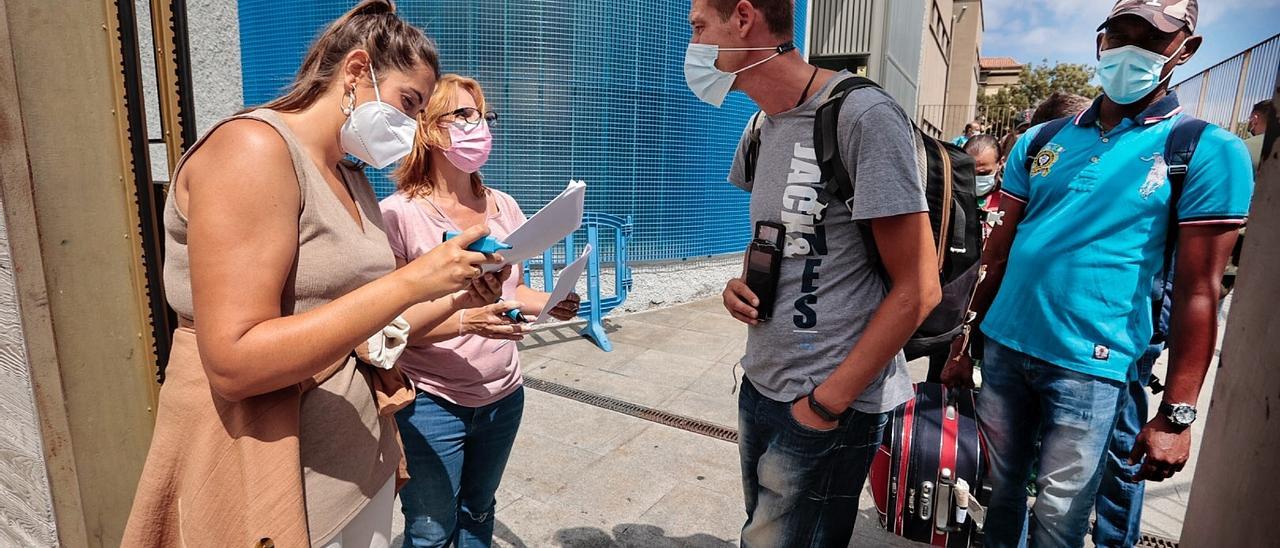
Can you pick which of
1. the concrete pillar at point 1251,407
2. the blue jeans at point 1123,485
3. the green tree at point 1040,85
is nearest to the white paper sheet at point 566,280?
the concrete pillar at point 1251,407

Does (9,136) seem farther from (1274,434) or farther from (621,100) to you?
(621,100)

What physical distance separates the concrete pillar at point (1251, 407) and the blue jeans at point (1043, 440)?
141cm

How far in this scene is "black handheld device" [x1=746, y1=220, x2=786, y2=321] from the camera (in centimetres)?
154

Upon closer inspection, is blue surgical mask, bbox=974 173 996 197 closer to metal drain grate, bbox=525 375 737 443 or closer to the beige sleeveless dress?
metal drain grate, bbox=525 375 737 443

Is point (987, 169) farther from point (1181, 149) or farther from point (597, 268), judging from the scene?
point (597, 268)

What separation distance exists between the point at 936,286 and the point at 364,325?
1145 mm

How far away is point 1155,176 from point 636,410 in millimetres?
3031

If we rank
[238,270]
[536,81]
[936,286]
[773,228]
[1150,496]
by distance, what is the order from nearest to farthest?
[238,270] → [936,286] → [773,228] → [1150,496] → [536,81]

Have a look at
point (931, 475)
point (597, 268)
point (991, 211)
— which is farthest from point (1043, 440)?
point (597, 268)

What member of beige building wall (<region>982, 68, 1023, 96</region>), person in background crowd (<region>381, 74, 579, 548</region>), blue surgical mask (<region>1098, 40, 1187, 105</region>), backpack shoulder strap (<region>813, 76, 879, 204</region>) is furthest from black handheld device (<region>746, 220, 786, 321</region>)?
beige building wall (<region>982, 68, 1023, 96</region>)

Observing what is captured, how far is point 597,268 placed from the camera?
Answer: 559 centimetres

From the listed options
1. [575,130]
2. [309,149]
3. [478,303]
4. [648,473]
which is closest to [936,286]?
[478,303]

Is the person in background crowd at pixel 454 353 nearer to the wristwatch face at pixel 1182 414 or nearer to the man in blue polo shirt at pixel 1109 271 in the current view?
the man in blue polo shirt at pixel 1109 271

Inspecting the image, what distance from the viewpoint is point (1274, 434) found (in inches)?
22.8
